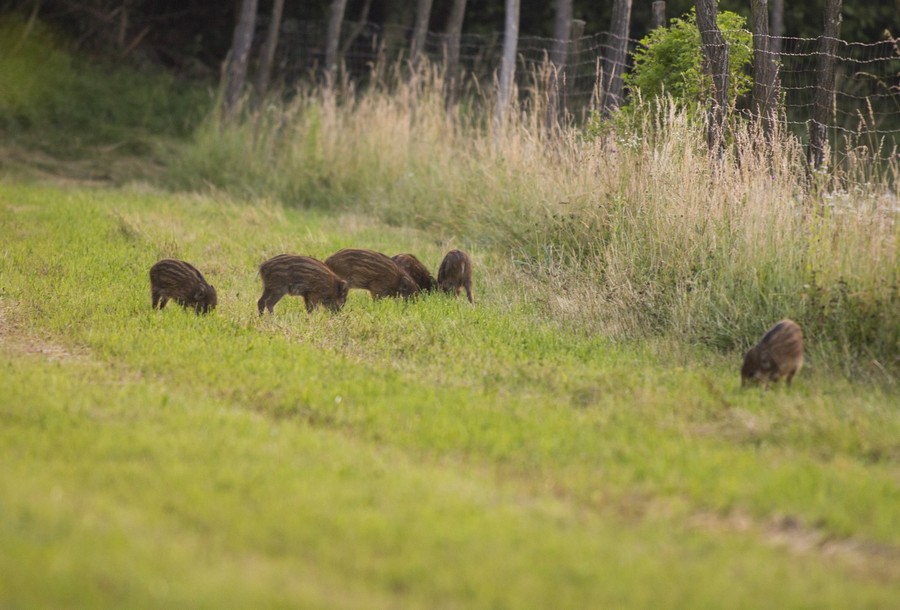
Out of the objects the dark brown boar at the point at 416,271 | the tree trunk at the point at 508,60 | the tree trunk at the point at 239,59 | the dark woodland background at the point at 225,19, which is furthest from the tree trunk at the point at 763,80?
the dark woodland background at the point at 225,19

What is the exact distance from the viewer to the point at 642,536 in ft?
15.0

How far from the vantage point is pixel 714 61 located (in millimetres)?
10133

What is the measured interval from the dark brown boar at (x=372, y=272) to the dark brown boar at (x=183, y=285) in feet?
3.93

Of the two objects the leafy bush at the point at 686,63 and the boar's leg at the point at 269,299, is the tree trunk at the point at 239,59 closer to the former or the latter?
the leafy bush at the point at 686,63

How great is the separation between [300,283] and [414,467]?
3.66 metres

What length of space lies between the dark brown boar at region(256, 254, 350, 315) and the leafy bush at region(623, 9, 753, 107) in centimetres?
360

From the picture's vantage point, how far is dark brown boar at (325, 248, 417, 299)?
9.18 m

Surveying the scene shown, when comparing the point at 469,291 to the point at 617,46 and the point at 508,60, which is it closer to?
the point at 617,46

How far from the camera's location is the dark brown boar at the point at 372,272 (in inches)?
361

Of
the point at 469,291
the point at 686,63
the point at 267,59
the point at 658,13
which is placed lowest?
the point at 469,291

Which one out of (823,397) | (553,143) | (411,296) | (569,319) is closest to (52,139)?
(553,143)

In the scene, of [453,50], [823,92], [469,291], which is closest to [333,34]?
[453,50]

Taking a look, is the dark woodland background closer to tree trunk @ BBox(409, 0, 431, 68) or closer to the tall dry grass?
tree trunk @ BBox(409, 0, 431, 68)

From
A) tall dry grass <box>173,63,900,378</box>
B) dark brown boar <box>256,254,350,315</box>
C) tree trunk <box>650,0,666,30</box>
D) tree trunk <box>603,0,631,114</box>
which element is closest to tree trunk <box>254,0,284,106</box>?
tall dry grass <box>173,63,900,378</box>
